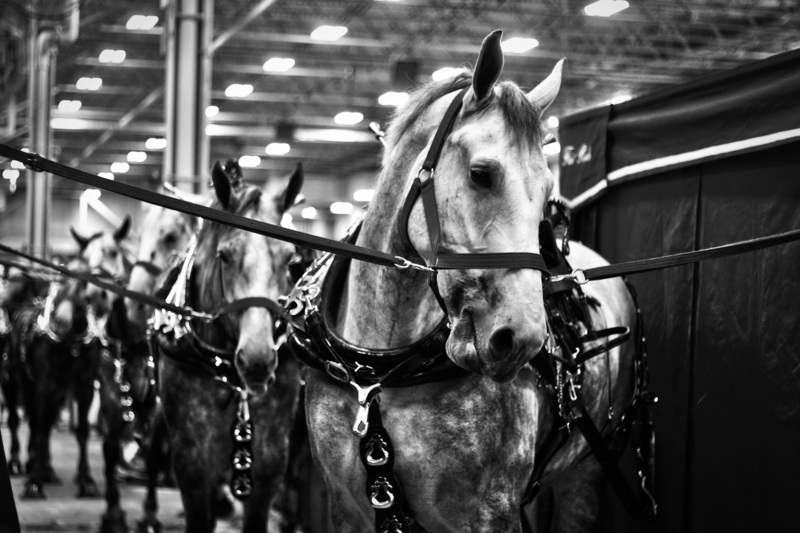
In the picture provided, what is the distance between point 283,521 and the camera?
625cm

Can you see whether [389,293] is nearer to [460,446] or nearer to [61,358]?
[460,446]

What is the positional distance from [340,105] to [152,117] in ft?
25.1

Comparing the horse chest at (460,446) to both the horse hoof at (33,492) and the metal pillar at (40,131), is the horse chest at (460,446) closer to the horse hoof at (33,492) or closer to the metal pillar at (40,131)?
the horse hoof at (33,492)

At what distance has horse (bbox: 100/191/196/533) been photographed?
6.38m

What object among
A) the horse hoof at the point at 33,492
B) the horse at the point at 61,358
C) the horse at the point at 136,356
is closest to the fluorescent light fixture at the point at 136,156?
the horse at the point at 61,358

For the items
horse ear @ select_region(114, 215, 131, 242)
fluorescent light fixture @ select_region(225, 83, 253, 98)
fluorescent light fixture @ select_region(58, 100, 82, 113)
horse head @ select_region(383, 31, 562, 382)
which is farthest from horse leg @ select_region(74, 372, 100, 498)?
fluorescent light fixture @ select_region(58, 100, 82, 113)

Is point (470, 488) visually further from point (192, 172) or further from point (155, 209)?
point (192, 172)

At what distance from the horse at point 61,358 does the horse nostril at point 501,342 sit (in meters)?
7.19

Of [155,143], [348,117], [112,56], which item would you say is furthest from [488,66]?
[155,143]

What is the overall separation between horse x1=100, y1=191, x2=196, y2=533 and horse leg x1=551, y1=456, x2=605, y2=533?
2.57 meters

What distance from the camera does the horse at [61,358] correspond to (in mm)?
8992

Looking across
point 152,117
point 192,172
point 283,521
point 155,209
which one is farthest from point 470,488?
point 152,117

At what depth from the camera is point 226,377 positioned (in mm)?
4289

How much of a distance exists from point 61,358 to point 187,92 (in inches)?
129
